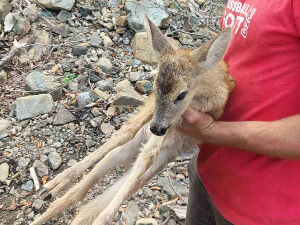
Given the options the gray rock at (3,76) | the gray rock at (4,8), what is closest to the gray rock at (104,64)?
the gray rock at (3,76)

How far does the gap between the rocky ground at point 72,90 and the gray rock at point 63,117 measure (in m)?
0.01

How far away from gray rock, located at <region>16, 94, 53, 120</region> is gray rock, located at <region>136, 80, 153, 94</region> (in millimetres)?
1035

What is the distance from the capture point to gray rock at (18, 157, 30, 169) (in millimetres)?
3268

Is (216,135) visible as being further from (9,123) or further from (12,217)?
(9,123)

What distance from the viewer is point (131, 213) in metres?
3.12

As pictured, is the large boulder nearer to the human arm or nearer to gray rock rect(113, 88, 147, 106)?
gray rock rect(113, 88, 147, 106)

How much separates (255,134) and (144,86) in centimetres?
269

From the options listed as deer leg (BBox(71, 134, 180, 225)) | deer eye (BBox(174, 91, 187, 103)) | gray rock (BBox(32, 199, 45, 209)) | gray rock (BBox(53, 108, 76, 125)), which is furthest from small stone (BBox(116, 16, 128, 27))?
deer eye (BBox(174, 91, 187, 103))

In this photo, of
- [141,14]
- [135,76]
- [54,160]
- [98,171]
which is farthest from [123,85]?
[98,171]

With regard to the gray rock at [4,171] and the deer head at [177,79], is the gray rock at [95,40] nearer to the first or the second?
the gray rock at [4,171]

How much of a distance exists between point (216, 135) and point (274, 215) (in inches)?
17.5

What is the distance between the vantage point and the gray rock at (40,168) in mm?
3225

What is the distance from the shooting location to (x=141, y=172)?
222cm

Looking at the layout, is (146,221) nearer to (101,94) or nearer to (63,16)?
(101,94)
